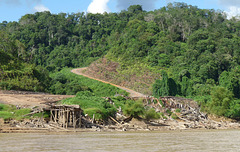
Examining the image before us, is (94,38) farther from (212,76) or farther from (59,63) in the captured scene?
(212,76)

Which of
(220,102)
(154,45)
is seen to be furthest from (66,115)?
(154,45)

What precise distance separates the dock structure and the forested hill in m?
23.5

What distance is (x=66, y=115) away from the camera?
31.2 meters

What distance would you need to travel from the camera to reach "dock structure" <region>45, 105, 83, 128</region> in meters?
30.6

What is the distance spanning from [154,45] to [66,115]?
2089 inches

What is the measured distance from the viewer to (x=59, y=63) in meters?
91.3

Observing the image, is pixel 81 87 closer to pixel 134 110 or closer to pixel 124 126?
pixel 134 110

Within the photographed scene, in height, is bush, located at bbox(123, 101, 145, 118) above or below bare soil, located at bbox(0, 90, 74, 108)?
below

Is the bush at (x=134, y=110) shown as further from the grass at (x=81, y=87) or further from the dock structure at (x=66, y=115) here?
the grass at (x=81, y=87)

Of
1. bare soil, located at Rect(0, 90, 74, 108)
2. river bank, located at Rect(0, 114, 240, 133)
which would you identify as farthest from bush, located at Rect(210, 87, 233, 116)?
bare soil, located at Rect(0, 90, 74, 108)

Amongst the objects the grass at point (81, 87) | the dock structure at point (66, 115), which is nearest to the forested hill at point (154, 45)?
the grass at point (81, 87)

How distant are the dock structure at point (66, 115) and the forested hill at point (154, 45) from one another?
2352 cm

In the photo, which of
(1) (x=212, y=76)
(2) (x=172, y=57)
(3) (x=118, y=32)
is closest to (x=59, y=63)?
(3) (x=118, y=32)

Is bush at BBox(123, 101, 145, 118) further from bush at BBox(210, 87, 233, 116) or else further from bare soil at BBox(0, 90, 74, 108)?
bush at BBox(210, 87, 233, 116)
